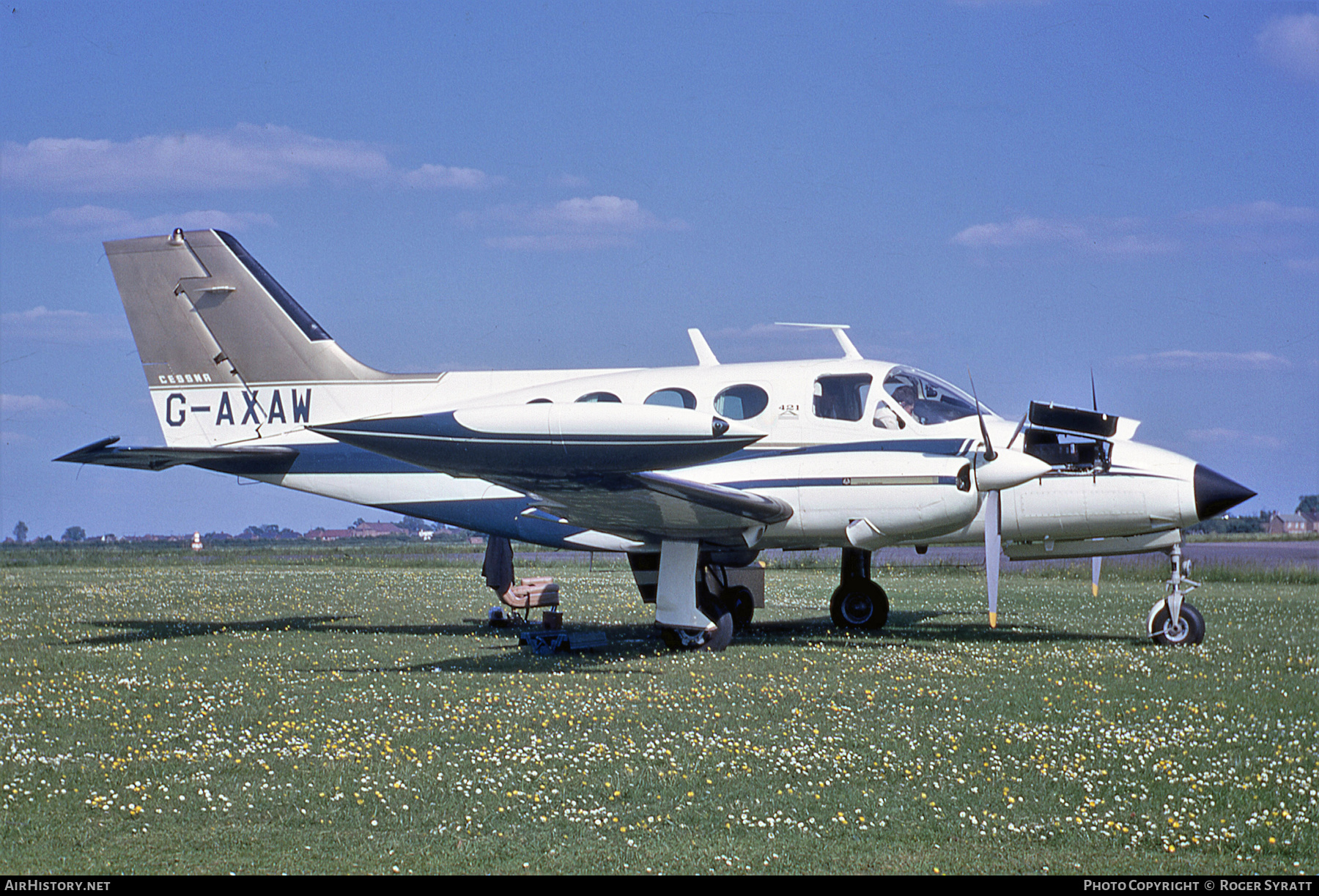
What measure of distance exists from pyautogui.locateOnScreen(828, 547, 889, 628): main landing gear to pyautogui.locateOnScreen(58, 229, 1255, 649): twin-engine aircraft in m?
0.04

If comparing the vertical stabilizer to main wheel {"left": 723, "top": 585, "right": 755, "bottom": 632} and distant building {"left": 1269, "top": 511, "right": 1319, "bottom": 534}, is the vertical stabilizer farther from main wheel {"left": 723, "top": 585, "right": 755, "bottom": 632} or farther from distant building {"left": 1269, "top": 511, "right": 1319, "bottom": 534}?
distant building {"left": 1269, "top": 511, "right": 1319, "bottom": 534}

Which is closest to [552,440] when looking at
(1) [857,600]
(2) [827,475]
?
(2) [827,475]

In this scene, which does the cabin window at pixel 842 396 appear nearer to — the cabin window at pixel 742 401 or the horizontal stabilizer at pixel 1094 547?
the cabin window at pixel 742 401

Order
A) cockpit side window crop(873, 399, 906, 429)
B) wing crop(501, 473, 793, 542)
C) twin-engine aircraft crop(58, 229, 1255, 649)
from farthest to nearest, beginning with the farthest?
cockpit side window crop(873, 399, 906, 429) → wing crop(501, 473, 793, 542) → twin-engine aircraft crop(58, 229, 1255, 649)

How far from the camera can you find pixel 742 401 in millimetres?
15047

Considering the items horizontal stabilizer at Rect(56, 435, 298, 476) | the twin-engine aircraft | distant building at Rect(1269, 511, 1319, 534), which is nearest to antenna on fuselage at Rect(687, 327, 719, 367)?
the twin-engine aircraft

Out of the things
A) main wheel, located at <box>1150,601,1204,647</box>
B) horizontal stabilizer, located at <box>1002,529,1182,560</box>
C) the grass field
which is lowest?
the grass field

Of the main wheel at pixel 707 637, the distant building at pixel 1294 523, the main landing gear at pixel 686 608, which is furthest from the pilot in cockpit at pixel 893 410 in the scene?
the distant building at pixel 1294 523

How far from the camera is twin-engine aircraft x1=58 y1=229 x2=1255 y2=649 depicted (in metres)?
11.1

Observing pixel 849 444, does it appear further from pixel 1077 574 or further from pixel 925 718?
pixel 1077 574

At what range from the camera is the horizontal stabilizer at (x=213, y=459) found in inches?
635

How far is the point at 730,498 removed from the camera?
1343 centimetres

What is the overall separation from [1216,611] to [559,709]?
1425cm

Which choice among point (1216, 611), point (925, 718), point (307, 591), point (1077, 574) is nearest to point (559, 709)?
point (925, 718)
